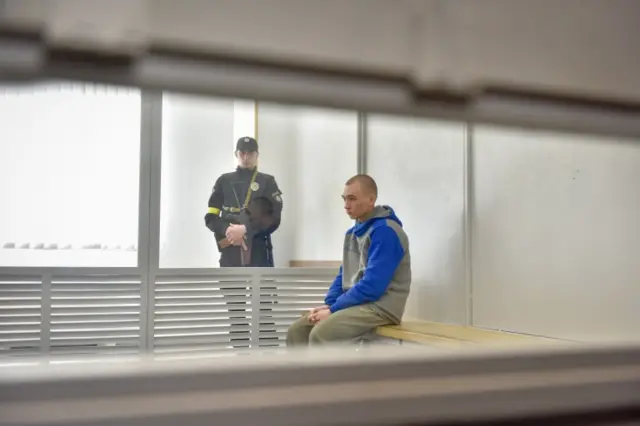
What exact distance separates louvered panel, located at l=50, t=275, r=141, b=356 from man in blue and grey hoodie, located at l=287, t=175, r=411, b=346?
1.08m

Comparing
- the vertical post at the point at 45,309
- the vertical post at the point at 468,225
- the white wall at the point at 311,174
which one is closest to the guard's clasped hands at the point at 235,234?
the white wall at the point at 311,174

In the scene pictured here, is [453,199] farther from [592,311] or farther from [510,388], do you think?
[510,388]

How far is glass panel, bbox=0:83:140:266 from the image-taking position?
10.6 ft

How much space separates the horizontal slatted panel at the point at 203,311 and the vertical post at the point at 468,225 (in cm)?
126

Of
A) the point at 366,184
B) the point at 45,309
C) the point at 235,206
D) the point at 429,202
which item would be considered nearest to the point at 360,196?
the point at 366,184

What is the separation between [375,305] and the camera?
272 cm

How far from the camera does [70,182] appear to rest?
336cm

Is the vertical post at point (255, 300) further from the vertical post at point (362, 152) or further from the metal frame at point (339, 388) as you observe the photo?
the metal frame at point (339, 388)

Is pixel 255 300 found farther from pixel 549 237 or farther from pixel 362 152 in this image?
pixel 549 237

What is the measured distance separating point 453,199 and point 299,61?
2.85 meters

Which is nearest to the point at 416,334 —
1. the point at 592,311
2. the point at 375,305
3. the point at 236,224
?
the point at 375,305

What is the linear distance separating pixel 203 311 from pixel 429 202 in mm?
1422

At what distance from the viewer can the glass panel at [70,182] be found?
324 cm

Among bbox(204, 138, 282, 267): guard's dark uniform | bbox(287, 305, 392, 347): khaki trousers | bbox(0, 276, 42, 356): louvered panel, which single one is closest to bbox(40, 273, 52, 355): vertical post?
bbox(0, 276, 42, 356): louvered panel
